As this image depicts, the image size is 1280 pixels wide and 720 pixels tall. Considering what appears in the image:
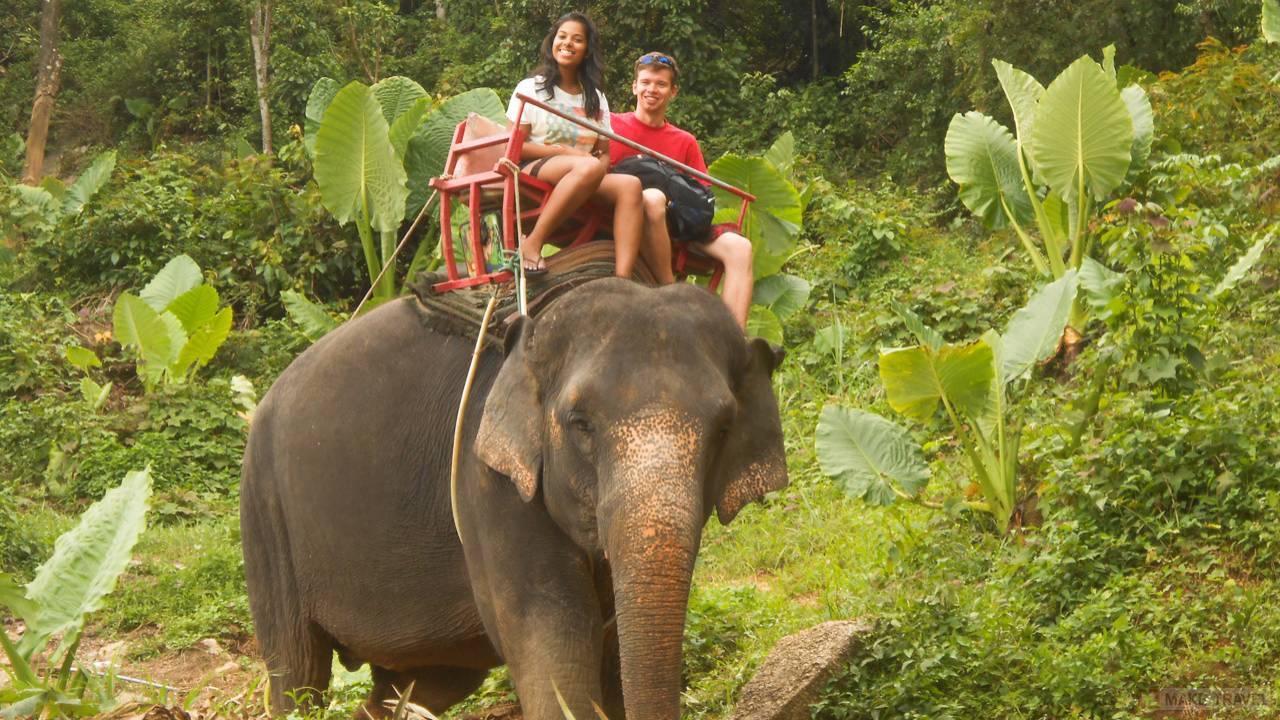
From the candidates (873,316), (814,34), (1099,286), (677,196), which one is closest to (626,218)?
(677,196)

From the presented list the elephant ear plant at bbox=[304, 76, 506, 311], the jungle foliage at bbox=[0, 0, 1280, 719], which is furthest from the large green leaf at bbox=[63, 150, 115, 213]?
the elephant ear plant at bbox=[304, 76, 506, 311]

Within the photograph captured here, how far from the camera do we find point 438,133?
33.7 feet

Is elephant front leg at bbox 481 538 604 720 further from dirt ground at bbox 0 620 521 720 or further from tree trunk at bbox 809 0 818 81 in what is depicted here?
tree trunk at bbox 809 0 818 81

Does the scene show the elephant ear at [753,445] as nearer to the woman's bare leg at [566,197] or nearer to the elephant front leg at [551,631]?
the elephant front leg at [551,631]

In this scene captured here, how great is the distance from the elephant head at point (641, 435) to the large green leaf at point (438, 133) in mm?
6656

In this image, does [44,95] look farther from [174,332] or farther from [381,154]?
[381,154]

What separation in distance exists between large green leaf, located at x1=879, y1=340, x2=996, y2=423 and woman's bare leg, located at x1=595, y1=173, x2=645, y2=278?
2.33 m

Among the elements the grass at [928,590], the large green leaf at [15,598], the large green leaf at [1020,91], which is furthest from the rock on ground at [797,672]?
the large green leaf at [1020,91]

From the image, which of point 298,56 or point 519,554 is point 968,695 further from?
point 298,56

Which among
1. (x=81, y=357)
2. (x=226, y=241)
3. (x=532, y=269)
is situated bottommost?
(x=81, y=357)

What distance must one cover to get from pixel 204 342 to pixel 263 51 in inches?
251

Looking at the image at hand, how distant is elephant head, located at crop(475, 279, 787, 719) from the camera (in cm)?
311

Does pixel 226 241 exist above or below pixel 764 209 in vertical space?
below

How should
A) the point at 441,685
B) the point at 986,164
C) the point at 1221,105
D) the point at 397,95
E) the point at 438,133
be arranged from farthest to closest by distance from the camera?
the point at 397,95 → the point at 438,133 → the point at 1221,105 → the point at 986,164 → the point at 441,685
